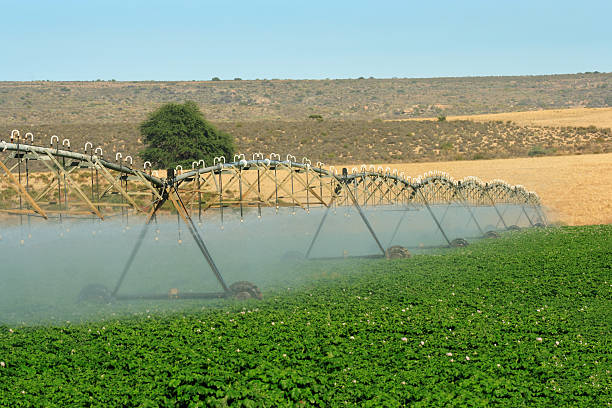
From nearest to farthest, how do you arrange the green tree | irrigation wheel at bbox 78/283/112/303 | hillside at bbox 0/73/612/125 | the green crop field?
the green crop field
irrigation wheel at bbox 78/283/112/303
the green tree
hillside at bbox 0/73/612/125

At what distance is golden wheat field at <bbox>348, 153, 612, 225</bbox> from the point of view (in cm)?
3659

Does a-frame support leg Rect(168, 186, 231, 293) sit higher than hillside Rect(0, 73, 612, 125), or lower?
lower

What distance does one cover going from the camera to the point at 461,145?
71.4m

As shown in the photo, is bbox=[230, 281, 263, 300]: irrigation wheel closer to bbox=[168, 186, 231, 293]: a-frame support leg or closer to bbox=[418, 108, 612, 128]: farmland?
bbox=[168, 186, 231, 293]: a-frame support leg

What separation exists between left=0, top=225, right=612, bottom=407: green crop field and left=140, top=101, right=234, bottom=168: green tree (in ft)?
114

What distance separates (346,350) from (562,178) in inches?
1559

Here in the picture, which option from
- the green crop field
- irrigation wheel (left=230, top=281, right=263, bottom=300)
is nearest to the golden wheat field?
the green crop field

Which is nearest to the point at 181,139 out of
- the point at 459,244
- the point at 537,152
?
the point at 459,244

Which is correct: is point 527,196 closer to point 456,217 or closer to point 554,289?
point 456,217

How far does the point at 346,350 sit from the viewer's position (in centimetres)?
1022

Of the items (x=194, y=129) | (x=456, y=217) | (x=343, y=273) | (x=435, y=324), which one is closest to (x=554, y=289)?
(x=435, y=324)

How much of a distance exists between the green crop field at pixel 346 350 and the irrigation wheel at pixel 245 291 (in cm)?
44

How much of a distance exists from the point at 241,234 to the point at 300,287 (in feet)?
43.8

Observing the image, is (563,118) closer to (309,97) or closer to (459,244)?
(309,97)
